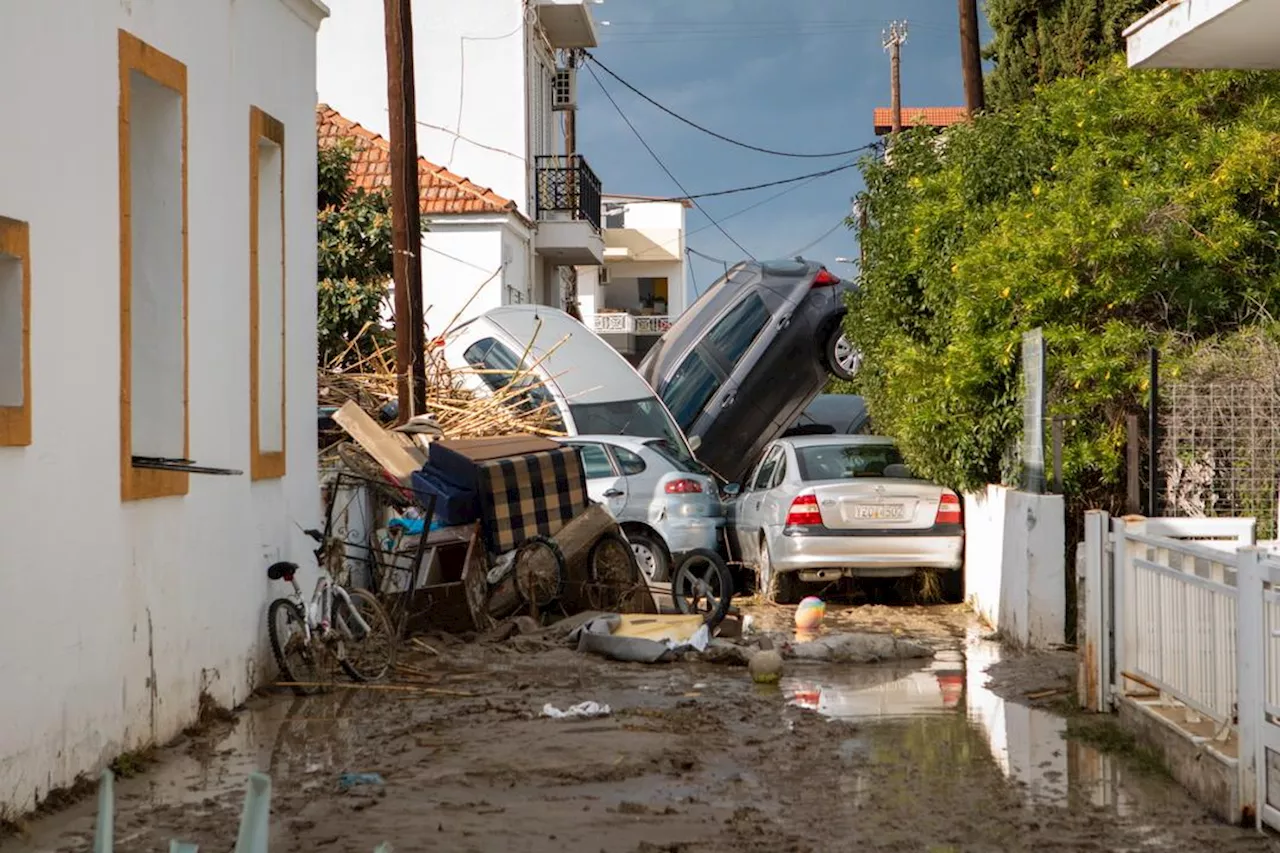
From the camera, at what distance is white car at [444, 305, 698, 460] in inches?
854

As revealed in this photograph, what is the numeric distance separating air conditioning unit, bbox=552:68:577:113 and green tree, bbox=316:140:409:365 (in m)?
13.9

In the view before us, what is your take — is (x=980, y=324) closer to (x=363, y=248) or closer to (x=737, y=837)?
(x=737, y=837)

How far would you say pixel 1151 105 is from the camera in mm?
15539

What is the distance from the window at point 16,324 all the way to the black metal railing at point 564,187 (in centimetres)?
2580

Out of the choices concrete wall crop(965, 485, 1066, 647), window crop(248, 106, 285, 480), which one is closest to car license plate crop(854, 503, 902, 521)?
concrete wall crop(965, 485, 1066, 647)

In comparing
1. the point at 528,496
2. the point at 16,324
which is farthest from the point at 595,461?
the point at 16,324

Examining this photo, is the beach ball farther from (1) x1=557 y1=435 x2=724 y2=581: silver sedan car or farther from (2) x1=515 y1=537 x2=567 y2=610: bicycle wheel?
(1) x1=557 y1=435 x2=724 y2=581: silver sedan car

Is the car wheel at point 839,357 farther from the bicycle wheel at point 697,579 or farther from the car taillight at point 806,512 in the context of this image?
the bicycle wheel at point 697,579

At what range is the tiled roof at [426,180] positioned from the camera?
2855cm

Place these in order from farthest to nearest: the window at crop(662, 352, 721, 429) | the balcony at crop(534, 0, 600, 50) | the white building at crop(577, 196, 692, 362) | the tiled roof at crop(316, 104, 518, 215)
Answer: the white building at crop(577, 196, 692, 362) → the balcony at crop(534, 0, 600, 50) → the tiled roof at crop(316, 104, 518, 215) → the window at crop(662, 352, 721, 429)

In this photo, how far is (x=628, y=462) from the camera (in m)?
18.1

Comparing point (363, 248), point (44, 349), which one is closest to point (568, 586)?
point (44, 349)

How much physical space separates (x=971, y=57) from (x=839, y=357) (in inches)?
167

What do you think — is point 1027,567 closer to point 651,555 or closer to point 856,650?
point 856,650
